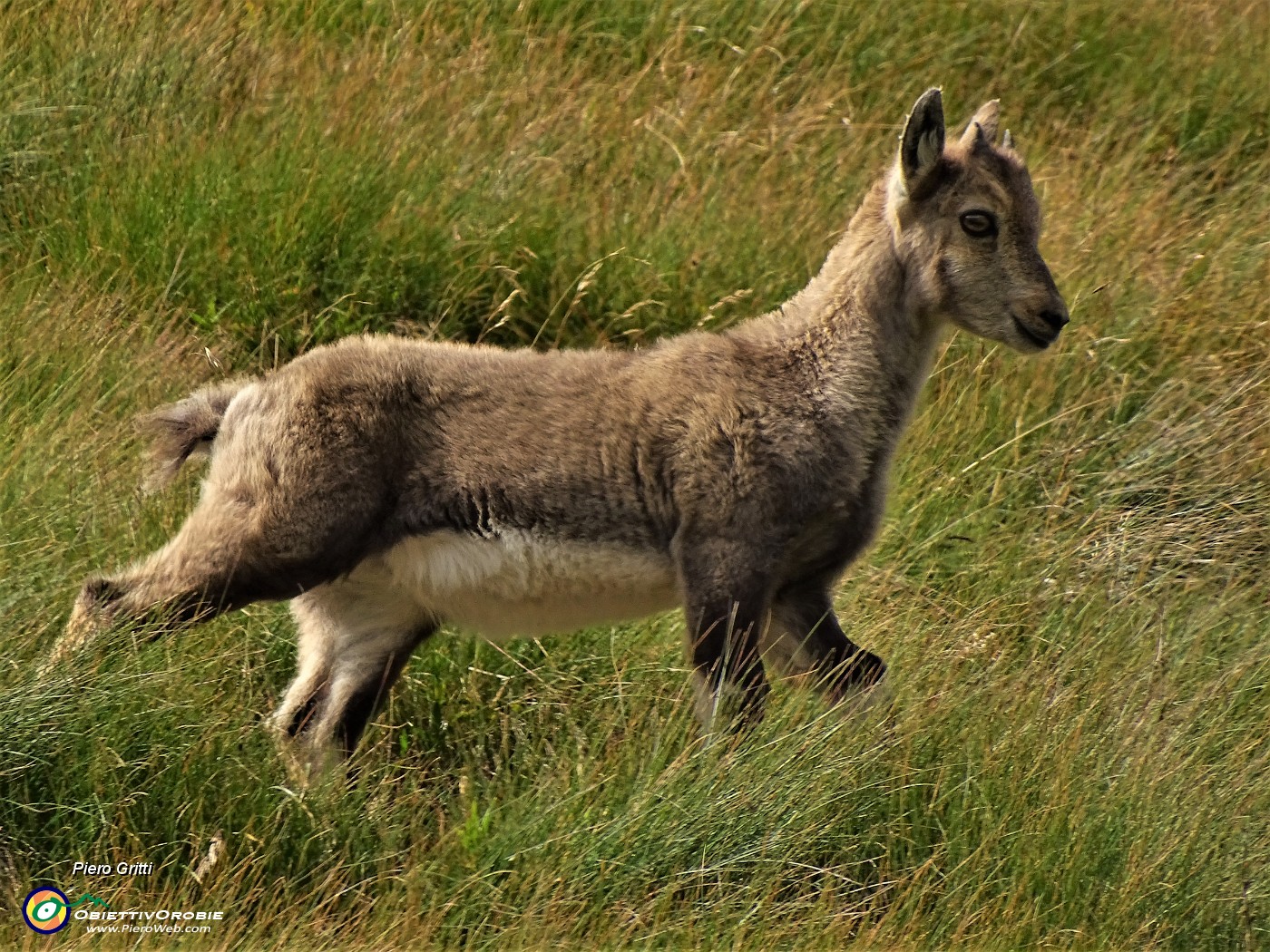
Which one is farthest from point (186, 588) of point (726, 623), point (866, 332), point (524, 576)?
point (866, 332)

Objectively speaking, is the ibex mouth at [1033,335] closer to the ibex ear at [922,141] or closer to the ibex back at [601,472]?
the ibex back at [601,472]

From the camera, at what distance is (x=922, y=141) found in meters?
6.57

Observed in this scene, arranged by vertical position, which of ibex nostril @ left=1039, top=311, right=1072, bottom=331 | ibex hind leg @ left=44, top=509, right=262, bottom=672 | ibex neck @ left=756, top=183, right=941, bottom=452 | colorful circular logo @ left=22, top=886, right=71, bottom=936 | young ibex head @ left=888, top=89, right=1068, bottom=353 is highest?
young ibex head @ left=888, top=89, right=1068, bottom=353

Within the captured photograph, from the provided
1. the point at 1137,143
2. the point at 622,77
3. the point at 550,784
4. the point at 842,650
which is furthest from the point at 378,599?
the point at 1137,143

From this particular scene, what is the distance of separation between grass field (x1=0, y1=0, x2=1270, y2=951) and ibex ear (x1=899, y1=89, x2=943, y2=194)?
166cm

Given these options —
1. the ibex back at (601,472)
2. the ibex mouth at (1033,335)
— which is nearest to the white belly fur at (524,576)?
the ibex back at (601,472)

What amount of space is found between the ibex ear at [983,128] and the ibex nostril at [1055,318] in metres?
0.65

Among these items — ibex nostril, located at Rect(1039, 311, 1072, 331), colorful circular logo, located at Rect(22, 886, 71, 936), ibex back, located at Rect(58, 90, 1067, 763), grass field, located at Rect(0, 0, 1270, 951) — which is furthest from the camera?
ibex nostril, located at Rect(1039, 311, 1072, 331)

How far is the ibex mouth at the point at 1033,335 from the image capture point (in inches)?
261

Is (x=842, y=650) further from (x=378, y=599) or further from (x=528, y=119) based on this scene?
(x=528, y=119)

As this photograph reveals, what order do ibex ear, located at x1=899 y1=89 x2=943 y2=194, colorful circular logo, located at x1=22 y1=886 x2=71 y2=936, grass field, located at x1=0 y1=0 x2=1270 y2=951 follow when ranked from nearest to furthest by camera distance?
colorful circular logo, located at x1=22 y1=886 x2=71 y2=936
grass field, located at x1=0 y1=0 x2=1270 y2=951
ibex ear, located at x1=899 y1=89 x2=943 y2=194

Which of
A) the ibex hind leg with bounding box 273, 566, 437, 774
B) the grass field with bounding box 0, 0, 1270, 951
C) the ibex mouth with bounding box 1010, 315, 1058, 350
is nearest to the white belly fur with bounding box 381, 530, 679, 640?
the ibex hind leg with bounding box 273, 566, 437, 774

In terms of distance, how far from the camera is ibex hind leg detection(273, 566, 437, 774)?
6512 mm

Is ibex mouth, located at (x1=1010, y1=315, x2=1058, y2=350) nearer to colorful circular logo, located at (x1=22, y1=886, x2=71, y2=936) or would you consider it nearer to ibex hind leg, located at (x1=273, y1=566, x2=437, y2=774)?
ibex hind leg, located at (x1=273, y1=566, x2=437, y2=774)
